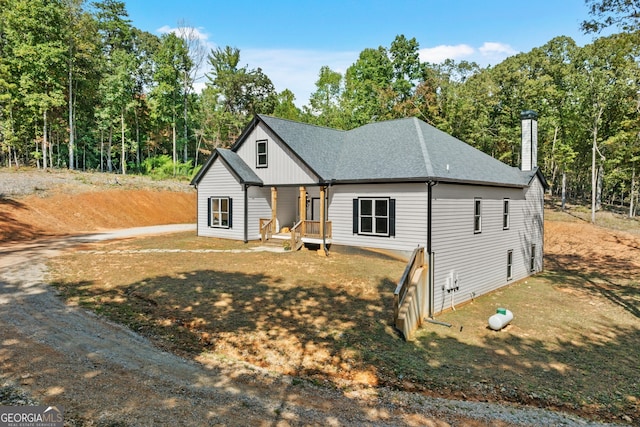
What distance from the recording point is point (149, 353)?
7.91 metres

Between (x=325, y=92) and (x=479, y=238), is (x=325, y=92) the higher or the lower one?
the higher one

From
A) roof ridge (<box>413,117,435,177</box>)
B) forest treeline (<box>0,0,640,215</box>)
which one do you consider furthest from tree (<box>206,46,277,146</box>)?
roof ridge (<box>413,117,435,177</box>)

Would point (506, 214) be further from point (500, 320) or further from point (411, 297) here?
point (411, 297)

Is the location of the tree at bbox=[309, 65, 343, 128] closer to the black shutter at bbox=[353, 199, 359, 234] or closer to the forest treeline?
the forest treeline

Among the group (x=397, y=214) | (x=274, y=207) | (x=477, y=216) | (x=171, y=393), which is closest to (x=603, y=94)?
(x=477, y=216)

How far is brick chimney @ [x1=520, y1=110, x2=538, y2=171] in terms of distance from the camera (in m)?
21.8

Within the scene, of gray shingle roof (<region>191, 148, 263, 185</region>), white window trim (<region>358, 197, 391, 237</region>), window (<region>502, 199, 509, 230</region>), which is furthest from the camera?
gray shingle roof (<region>191, 148, 263, 185</region>)

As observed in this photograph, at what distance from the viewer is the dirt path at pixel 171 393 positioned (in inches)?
225

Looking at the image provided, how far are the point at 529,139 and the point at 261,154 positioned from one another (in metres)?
16.2

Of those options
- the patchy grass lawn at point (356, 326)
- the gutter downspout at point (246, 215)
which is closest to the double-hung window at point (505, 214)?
the patchy grass lawn at point (356, 326)

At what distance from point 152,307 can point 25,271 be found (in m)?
7.18

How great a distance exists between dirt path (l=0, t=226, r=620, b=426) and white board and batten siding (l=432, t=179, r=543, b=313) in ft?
26.5

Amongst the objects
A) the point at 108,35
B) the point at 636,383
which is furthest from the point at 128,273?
the point at 108,35

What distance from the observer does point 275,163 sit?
68.9 feet
